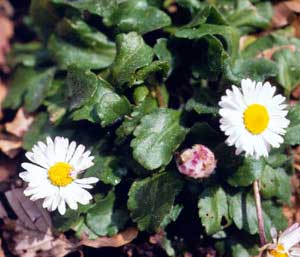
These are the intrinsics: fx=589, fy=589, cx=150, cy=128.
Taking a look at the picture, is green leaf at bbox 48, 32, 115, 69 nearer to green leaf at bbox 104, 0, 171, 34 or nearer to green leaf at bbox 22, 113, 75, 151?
green leaf at bbox 104, 0, 171, 34

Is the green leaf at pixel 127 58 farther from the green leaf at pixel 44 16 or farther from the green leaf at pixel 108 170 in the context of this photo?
the green leaf at pixel 44 16

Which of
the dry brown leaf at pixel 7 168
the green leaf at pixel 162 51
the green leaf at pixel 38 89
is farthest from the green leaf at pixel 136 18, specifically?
the dry brown leaf at pixel 7 168

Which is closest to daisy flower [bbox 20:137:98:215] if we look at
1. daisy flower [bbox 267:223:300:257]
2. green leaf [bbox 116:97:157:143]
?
green leaf [bbox 116:97:157:143]

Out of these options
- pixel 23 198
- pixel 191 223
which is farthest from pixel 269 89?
pixel 23 198

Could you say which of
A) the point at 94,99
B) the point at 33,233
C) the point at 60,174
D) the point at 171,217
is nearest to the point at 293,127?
the point at 171,217

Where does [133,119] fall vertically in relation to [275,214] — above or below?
above

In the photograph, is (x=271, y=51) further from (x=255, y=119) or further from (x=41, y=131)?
(x=41, y=131)

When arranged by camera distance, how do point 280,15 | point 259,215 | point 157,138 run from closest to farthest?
point 259,215, point 157,138, point 280,15
